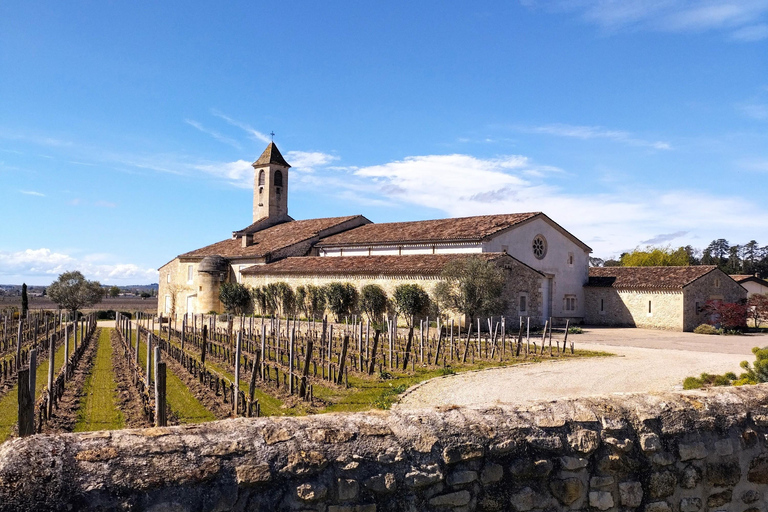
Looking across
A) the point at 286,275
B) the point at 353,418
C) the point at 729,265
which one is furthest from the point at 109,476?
the point at 729,265

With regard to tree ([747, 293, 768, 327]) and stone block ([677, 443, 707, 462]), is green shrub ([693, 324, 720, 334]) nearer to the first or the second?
tree ([747, 293, 768, 327])

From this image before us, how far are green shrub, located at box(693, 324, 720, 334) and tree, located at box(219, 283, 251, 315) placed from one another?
1151 inches

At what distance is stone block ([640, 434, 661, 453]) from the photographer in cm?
470

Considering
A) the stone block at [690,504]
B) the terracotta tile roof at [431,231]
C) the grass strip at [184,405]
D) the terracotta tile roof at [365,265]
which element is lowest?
the grass strip at [184,405]

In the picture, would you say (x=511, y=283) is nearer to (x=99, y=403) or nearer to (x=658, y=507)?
(x=99, y=403)

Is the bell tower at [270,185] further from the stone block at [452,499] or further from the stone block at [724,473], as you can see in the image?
the stone block at [452,499]

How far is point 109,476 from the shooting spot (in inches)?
126

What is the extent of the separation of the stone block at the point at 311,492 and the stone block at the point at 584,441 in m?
1.87

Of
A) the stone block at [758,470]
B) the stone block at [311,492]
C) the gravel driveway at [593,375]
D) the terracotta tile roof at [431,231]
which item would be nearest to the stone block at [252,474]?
the stone block at [311,492]

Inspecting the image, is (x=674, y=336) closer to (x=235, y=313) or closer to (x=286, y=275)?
(x=286, y=275)

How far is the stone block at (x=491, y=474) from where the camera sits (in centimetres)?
418

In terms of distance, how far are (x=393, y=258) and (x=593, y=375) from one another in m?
21.0

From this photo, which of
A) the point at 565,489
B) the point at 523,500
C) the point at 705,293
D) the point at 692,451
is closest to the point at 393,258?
the point at 705,293

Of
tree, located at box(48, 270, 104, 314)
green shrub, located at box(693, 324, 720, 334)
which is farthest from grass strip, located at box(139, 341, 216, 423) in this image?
tree, located at box(48, 270, 104, 314)
